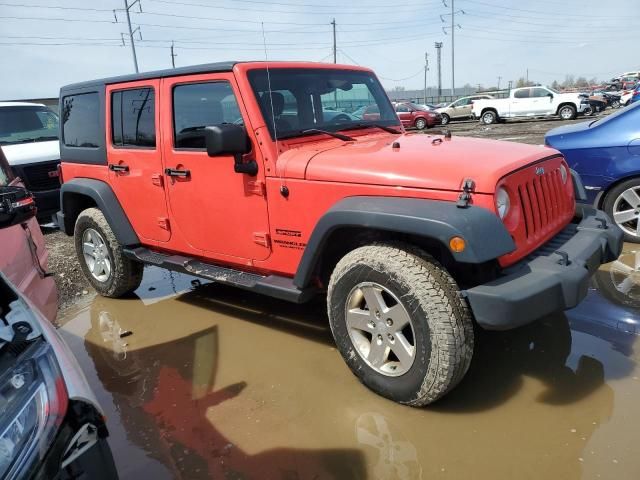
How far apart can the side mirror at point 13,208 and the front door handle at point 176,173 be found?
1.42 m

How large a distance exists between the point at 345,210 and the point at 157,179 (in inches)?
75.8

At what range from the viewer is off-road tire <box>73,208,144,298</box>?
15.2 ft

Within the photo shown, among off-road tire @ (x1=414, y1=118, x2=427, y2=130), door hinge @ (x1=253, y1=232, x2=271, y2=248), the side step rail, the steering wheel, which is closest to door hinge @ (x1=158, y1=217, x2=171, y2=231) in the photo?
the side step rail

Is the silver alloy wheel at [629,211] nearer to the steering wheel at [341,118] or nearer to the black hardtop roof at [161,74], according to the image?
the steering wheel at [341,118]

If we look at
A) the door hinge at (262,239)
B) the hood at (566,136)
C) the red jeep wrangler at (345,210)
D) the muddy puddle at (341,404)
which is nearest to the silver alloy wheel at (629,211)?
the hood at (566,136)

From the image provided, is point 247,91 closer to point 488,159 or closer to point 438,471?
point 488,159

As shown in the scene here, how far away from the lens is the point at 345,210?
110 inches

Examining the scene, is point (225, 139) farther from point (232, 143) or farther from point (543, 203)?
point (543, 203)

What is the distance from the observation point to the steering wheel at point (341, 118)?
3800mm

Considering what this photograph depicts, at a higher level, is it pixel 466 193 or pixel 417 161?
pixel 417 161

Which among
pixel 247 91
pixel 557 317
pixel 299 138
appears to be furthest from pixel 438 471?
pixel 247 91

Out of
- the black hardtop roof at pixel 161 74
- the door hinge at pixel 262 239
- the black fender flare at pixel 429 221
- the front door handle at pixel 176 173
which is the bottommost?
the door hinge at pixel 262 239

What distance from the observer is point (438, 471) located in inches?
93.7

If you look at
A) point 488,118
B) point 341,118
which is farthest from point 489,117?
point 341,118
